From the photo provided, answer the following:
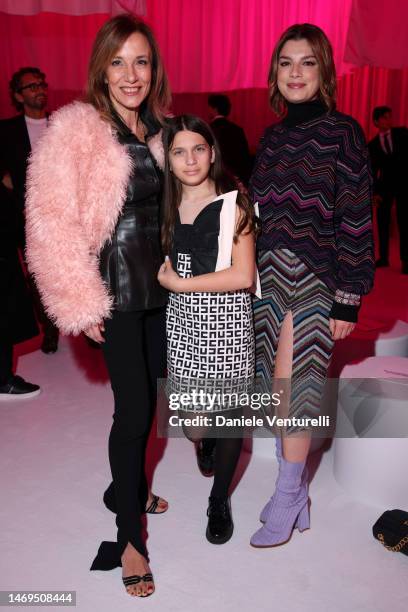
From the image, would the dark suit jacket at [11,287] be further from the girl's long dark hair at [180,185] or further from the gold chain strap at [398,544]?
the gold chain strap at [398,544]

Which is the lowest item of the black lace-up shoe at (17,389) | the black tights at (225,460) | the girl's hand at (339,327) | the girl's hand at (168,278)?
the black lace-up shoe at (17,389)

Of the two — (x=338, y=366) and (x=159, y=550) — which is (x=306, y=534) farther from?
(x=338, y=366)

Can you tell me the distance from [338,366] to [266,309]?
Answer: 1243 mm

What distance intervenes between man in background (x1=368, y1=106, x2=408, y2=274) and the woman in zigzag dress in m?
4.35

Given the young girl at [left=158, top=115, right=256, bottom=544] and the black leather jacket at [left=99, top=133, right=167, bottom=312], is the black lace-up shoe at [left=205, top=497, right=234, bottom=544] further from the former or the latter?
the black leather jacket at [left=99, top=133, right=167, bottom=312]

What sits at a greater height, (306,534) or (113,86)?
(113,86)

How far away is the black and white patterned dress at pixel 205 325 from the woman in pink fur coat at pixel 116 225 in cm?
8

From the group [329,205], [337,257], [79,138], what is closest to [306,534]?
[337,257]

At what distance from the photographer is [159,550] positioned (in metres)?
2.05

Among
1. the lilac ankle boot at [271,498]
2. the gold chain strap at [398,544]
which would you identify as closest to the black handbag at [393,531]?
the gold chain strap at [398,544]

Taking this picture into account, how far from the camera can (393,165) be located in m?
6.03

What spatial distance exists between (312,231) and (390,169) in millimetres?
4586

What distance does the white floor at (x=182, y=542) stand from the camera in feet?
6.05

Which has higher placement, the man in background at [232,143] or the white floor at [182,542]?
the man in background at [232,143]
